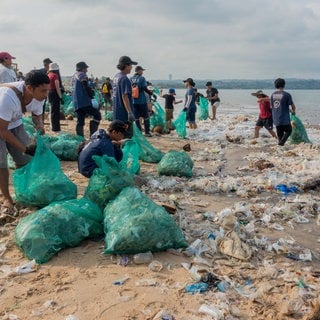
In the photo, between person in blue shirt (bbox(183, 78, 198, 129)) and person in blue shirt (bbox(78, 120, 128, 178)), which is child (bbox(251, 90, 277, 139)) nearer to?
person in blue shirt (bbox(183, 78, 198, 129))

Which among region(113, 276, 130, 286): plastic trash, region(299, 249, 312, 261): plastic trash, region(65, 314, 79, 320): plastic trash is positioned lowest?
region(299, 249, 312, 261): plastic trash

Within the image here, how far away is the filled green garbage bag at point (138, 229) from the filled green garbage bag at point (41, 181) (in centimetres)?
82

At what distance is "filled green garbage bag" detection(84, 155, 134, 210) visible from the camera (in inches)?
147

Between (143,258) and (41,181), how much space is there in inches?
57.1

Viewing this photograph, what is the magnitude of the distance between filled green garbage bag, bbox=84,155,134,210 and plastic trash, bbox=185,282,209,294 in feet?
4.04

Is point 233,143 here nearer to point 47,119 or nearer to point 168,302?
point 47,119

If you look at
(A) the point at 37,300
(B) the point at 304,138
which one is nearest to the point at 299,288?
(A) the point at 37,300

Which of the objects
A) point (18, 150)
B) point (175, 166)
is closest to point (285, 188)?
point (175, 166)

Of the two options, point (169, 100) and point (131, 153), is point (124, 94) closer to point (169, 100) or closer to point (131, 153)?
point (131, 153)

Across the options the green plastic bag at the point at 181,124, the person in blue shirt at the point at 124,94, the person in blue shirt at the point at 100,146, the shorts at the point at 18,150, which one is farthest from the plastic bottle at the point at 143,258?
the green plastic bag at the point at 181,124

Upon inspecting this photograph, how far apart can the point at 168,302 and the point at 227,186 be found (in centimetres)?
306

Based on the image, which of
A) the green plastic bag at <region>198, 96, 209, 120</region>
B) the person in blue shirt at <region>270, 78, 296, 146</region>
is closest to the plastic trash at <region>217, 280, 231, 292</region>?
the person in blue shirt at <region>270, 78, 296, 146</region>

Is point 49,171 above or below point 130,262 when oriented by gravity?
above

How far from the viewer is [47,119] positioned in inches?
532
